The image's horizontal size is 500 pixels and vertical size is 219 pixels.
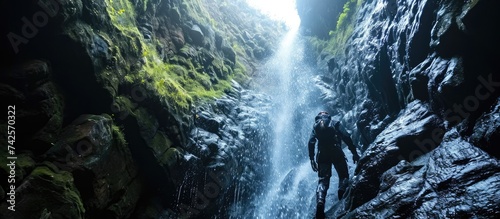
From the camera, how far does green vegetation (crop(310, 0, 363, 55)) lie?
630 inches

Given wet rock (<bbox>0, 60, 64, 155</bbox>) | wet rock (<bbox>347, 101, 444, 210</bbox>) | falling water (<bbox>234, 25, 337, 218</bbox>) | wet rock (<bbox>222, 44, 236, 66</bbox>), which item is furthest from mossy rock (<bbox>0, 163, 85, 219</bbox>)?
wet rock (<bbox>222, 44, 236, 66</bbox>)

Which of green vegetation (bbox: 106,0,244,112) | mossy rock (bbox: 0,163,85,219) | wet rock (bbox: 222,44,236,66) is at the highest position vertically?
wet rock (bbox: 222,44,236,66)

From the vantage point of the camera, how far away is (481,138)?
15.7ft

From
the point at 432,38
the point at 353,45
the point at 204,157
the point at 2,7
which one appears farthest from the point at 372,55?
the point at 2,7

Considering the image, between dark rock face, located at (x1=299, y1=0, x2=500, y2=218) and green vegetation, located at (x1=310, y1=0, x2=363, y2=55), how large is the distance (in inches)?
259

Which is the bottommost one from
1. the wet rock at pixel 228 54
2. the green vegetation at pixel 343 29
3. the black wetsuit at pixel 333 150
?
the black wetsuit at pixel 333 150

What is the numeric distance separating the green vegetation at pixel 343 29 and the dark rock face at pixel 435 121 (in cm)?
658

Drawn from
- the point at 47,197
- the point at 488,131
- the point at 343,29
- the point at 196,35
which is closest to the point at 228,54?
the point at 196,35

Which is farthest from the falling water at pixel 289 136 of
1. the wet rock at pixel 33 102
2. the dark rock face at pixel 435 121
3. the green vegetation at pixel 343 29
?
the wet rock at pixel 33 102

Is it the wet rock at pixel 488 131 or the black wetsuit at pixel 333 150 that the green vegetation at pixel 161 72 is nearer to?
the black wetsuit at pixel 333 150

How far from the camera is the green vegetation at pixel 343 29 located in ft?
52.5

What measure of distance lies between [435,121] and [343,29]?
11977mm

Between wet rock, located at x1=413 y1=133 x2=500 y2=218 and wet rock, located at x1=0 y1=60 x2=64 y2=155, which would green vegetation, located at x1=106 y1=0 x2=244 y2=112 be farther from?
wet rock, located at x1=413 y1=133 x2=500 y2=218

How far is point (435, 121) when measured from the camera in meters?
6.49
